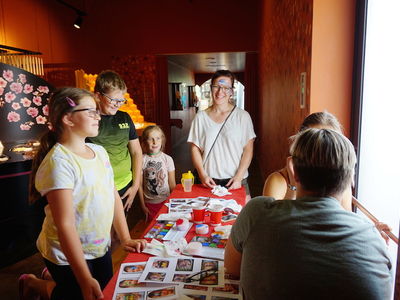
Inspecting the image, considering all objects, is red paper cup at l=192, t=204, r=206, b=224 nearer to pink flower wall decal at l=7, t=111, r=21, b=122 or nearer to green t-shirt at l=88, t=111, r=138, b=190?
green t-shirt at l=88, t=111, r=138, b=190

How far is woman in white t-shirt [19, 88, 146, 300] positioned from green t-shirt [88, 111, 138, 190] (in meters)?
0.70

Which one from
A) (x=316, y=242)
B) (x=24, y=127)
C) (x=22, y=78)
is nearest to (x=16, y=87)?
(x=22, y=78)

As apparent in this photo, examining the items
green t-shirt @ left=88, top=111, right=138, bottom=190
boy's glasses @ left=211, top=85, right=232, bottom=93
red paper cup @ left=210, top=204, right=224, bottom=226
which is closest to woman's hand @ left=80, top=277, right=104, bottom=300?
red paper cup @ left=210, top=204, right=224, bottom=226

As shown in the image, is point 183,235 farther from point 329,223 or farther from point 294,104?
point 294,104

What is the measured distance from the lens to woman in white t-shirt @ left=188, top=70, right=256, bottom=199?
8.26 feet

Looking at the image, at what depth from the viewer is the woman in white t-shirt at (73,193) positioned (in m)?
1.36

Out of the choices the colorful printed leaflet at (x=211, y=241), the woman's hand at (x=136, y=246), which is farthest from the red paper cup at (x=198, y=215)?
the woman's hand at (x=136, y=246)

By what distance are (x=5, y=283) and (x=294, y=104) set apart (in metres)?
2.88

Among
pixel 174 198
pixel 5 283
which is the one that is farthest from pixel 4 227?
pixel 174 198

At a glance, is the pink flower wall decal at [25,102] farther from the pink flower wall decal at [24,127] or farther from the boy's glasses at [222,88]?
the boy's glasses at [222,88]

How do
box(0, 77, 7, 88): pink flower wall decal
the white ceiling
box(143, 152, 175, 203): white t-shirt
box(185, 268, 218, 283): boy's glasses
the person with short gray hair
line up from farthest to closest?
the white ceiling
box(0, 77, 7, 88): pink flower wall decal
box(143, 152, 175, 203): white t-shirt
box(185, 268, 218, 283): boy's glasses
the person with short gray hair

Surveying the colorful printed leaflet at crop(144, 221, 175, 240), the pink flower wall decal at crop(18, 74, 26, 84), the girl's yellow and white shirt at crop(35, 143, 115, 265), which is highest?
the pink flower wall decal at crop(18, 74, 26, 84)

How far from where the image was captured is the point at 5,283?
2.66 metres

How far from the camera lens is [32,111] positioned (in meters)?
4.75
